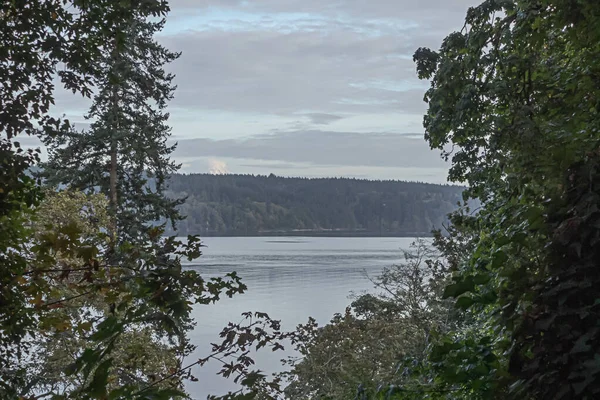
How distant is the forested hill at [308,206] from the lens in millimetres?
80250

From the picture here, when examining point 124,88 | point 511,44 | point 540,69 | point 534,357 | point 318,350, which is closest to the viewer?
point 534,357

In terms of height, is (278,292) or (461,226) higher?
(461,226)

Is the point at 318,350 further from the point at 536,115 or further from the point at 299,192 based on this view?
the point at 299,192

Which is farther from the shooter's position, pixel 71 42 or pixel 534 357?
pixel 71 42

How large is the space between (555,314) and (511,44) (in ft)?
14.7

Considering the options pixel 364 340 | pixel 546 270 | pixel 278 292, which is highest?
pixel 546 270

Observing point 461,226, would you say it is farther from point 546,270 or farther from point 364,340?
point 364,340

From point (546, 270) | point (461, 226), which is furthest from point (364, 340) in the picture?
point (546, 270)

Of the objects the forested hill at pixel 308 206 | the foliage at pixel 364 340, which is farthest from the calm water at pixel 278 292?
the forested hill at pixel 308 206

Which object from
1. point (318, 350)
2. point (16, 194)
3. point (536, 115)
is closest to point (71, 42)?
point (16, 194)

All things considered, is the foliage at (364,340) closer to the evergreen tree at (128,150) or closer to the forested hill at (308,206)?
the evergreen tree at (128,150)

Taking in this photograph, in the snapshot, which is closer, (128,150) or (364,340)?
(364,340)

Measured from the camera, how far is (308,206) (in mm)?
99125

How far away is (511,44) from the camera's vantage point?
5.52 m
